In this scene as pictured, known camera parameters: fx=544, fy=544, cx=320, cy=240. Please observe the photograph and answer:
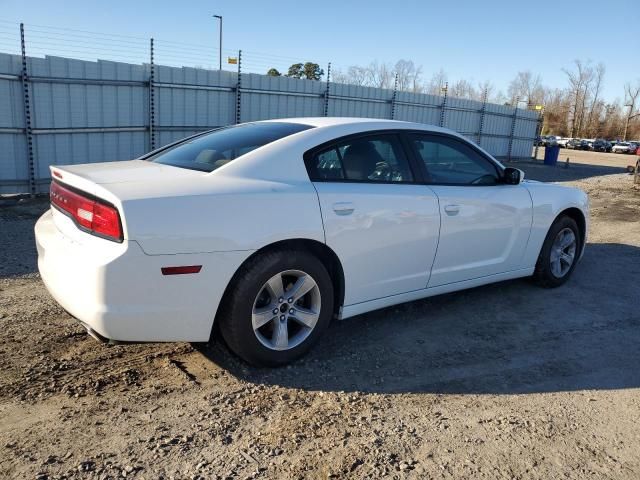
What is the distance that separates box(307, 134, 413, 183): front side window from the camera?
3.60 metres

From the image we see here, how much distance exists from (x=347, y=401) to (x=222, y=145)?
77.1 inches

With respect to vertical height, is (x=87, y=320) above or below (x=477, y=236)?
below

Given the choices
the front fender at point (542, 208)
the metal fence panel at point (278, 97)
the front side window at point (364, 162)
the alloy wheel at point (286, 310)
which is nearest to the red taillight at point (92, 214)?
the alloy wheel at point (286, 310)

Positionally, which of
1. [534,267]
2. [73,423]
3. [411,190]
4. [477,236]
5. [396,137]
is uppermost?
[396,137]

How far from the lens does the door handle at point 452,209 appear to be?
13.5 ft

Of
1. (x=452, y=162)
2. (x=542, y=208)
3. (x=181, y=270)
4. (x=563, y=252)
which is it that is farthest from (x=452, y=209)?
(x=181, y=270)

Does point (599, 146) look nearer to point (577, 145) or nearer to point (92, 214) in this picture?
point (577, 145)

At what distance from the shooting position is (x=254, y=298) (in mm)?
3195

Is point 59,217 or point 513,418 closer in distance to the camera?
point 513,418

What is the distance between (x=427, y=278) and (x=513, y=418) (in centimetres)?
133

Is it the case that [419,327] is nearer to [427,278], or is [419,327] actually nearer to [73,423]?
[427,278]

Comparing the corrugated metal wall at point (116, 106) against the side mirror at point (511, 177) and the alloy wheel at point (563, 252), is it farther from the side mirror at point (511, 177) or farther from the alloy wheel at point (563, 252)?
the alloy wheel at point (563, 252)

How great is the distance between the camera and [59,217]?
3.35m

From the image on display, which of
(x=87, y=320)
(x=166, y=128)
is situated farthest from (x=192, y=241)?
(x=166, y=128)
